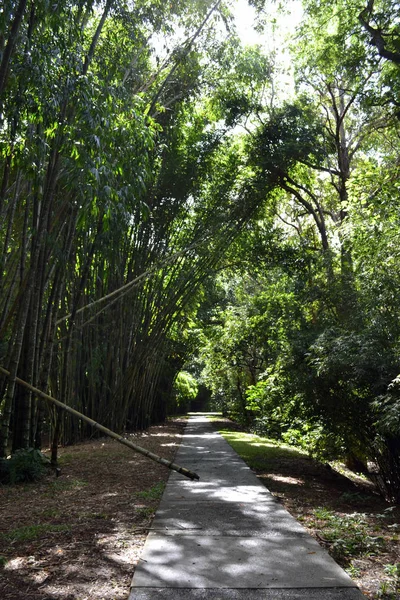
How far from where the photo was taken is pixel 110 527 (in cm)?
322

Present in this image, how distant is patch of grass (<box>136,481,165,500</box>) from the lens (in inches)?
165

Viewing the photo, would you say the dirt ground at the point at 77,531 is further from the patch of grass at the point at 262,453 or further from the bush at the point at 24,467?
the patch of grass at the point at 262,453

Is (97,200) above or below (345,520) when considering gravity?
above

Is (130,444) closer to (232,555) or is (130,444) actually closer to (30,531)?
(30,531)

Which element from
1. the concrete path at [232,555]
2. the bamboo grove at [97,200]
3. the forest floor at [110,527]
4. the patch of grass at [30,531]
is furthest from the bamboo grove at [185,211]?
the patch of grass at [30,531]

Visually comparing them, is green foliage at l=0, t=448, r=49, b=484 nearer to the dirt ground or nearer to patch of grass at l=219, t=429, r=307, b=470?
the dirt ground

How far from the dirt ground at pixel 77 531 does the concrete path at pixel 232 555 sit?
0.41ft

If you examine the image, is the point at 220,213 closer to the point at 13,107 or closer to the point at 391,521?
the point at 13,107

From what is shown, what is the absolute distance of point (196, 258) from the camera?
10.7 meters

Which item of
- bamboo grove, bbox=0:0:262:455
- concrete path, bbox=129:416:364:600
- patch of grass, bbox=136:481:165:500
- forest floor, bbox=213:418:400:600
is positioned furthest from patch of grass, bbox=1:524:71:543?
bamboo grove, bbox=0:0:262:455

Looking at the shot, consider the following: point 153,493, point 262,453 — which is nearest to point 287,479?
point 153,493

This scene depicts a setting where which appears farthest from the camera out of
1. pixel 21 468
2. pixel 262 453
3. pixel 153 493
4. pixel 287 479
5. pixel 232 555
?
pixel 262 453

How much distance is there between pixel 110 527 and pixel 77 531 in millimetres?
210

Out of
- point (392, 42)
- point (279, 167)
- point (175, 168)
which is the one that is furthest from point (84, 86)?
point (279, 167)
